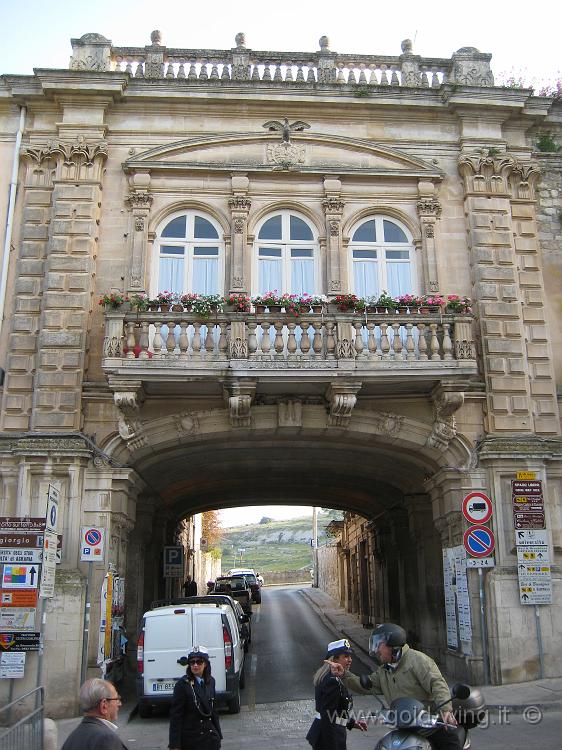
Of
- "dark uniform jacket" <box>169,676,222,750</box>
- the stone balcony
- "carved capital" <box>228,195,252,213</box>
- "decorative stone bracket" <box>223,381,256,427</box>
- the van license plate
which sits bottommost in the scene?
the van license plate

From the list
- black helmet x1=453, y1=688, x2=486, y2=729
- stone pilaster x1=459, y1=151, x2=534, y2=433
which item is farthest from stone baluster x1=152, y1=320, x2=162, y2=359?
black helmet x1=453, y1=688, x2=486, y2=729

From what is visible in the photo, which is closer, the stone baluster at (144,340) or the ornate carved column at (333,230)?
the stone baluster at (144,340)

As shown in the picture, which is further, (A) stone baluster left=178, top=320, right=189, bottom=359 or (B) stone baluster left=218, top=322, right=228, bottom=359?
(B) stone baluster left=218, top=322, right=228, bottom=359

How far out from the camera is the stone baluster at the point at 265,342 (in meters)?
13.9

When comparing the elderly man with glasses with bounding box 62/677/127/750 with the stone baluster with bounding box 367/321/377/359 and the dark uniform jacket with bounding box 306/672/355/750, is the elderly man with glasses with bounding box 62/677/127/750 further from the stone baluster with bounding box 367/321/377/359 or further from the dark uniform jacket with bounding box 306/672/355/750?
the stone baluster with bounding box 367/321/377/359

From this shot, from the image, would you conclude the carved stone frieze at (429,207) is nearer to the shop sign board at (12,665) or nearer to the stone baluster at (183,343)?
the stone baluster at (183,343)

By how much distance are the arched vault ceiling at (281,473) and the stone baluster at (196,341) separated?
2.41m

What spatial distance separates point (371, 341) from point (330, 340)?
782 millimetres

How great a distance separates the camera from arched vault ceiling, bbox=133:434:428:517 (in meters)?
16.4

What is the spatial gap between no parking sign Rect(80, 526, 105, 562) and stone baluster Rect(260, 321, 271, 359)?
4.40 meters

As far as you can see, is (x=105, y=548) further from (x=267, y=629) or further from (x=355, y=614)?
(x=355, y=614)

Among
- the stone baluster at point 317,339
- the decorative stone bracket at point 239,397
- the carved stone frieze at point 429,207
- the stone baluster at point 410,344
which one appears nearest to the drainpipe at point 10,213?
the decorative stone bracket at point 239,397

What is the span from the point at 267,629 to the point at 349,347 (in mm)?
17597

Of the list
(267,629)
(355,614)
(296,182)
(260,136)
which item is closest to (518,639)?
(296,182)
